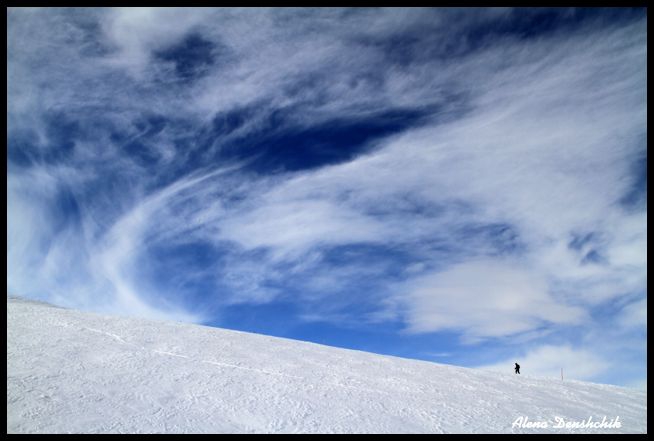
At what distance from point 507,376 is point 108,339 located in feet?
48.2

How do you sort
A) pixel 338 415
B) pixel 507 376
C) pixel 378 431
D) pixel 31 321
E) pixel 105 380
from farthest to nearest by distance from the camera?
pixel 507 376 < pixel 31 321 < pixel 105 380 < pixel 338 415 < pixel 378 431

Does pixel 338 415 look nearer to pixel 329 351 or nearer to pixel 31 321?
A: pixel 329 351

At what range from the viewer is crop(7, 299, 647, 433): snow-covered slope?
8.20 m

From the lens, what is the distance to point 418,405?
10227mm

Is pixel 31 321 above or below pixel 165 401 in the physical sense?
above

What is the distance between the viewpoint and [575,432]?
9508 mm

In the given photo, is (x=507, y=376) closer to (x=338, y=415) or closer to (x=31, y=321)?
(x=338, y=415)

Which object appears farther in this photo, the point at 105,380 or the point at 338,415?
the point at 105,380

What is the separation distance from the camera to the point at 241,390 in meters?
10.0

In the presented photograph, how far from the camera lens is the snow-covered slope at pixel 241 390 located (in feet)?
26.9
